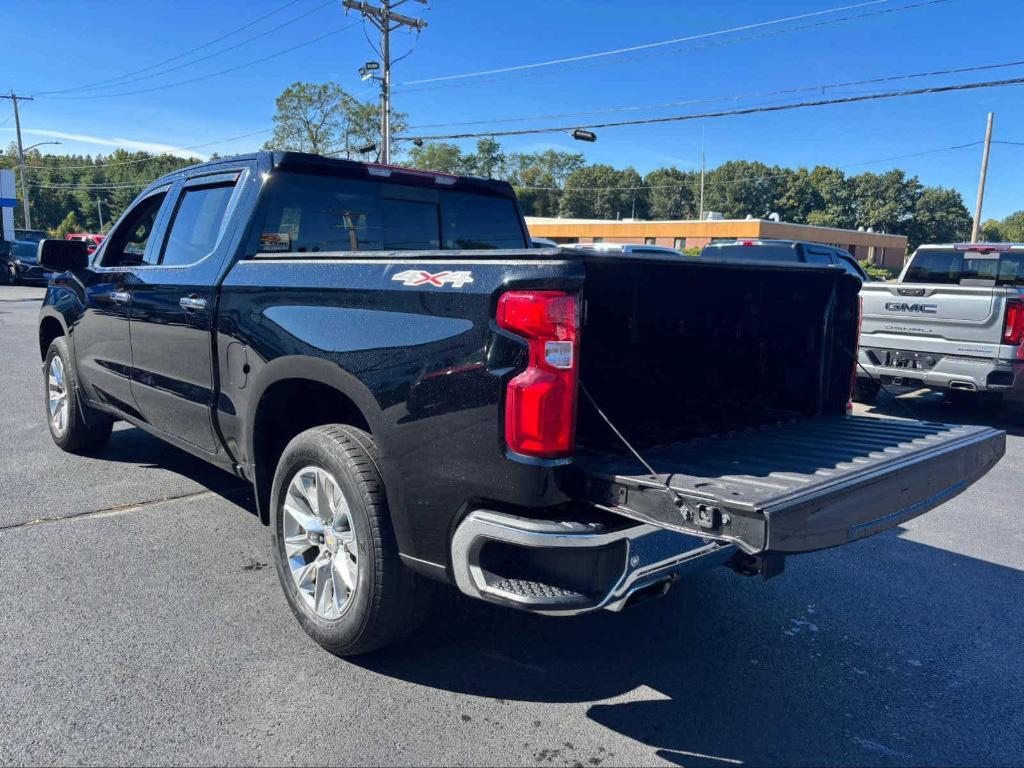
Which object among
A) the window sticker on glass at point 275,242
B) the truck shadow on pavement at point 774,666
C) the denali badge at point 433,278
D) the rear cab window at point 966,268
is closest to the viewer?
the denali badge at point 433,278

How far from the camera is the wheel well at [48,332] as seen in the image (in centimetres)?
614

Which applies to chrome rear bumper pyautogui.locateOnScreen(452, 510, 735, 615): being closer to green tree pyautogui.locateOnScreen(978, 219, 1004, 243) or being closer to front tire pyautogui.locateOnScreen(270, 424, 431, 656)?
front tire pyautogui.locateOnScreen(270, 424, 431, 656)

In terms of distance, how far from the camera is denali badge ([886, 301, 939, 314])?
8328 mm

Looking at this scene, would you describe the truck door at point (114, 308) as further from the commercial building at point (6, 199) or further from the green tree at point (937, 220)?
the green tree at point (937, 220)

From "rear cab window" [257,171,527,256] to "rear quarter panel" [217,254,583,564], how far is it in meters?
0.74

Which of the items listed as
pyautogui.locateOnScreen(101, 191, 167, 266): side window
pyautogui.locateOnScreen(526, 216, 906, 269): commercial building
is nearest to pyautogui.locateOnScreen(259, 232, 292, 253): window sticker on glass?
pyautogui.locateOnScreen(101, 191, 167, 266): side window

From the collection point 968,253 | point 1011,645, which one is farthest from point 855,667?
point 968,253

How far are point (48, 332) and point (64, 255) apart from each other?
132 centimetres

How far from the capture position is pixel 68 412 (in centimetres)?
595

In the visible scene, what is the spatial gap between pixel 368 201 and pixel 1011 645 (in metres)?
3.75

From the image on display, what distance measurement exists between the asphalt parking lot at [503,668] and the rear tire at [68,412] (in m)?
1.22

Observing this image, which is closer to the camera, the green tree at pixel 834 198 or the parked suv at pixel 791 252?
the parked suv at pixel 791 252

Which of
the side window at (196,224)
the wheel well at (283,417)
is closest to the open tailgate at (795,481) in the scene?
the wheel well at (283,417)

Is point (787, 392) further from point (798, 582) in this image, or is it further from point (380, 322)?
point (380, 322)
